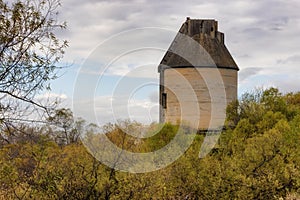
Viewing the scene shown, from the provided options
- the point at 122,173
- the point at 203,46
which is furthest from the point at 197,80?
the point at 122,173

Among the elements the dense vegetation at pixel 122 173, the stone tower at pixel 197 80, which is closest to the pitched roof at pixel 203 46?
the stone tower at pixel 197 80

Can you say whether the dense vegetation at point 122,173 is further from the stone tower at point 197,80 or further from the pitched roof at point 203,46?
the pitched roof at point 203,46

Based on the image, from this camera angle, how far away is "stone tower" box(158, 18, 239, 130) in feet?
94.1

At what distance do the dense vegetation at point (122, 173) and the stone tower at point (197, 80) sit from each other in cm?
1183

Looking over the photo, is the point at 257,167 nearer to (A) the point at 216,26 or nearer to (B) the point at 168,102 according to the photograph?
(B) the point at 168,102

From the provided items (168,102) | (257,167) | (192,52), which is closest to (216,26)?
(192,52)

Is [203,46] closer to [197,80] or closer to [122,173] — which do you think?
[197,80]

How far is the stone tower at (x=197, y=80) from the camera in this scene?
28.7 meters

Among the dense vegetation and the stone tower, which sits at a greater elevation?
the stone tower

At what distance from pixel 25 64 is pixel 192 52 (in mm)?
21298

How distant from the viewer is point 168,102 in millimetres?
29328

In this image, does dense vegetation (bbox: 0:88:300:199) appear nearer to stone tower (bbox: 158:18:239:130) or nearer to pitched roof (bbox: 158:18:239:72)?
stone tower (bbox: 158:18:239:130)

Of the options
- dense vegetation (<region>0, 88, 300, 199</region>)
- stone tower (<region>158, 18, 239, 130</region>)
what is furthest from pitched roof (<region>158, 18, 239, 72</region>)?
dense vegetation (<region>0, 88, 300, 199</region>)

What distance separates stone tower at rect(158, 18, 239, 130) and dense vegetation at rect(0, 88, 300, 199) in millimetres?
11826
